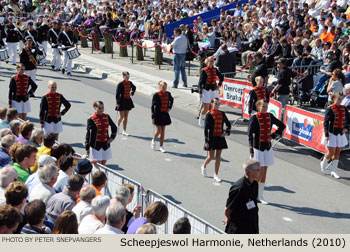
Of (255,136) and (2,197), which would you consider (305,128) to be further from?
(2,197)

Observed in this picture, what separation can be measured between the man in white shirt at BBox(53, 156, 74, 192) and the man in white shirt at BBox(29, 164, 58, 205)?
0.41m

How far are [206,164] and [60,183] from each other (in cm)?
444

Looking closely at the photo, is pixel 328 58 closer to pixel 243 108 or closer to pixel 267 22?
pixel 243 108

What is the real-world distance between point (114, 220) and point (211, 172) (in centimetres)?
635

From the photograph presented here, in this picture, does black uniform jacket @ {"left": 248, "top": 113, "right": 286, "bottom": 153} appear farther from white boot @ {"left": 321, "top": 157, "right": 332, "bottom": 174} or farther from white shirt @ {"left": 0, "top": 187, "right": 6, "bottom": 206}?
white shirt @ {"left": 0, "top": 187, "right": 6, "bottom": 206}

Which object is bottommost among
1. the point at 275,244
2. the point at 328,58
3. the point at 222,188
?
the point at 222,188

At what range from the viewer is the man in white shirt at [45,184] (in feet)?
25.3

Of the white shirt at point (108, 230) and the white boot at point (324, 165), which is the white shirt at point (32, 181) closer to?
the white shirt at point (108, 230)

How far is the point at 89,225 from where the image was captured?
679 cm

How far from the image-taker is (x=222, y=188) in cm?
1170

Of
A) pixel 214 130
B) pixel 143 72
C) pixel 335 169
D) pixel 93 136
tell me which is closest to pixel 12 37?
pixel 143 72

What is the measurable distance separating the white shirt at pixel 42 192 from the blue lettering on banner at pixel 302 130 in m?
7.55

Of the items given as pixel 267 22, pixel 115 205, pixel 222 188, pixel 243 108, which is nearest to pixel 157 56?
pixel 267 22

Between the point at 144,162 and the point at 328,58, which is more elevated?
the point at 328,58
